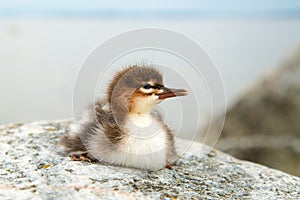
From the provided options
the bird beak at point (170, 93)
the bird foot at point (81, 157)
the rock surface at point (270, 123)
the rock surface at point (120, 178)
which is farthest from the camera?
the rock surface at point (270, 123)

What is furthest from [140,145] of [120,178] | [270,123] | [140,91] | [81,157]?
[270,123]

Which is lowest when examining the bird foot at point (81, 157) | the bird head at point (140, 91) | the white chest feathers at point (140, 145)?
the bird foot at point (81, 157)

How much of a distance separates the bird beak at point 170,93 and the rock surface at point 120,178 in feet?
1.81

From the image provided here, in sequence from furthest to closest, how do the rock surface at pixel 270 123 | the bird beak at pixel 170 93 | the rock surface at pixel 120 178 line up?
the rock surface at pixel 270 123 < the bird beak at pixel 170 93 < the rock surface at pixel 120 178

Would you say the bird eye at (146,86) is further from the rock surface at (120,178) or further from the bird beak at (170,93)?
the rock surface at (120,178)

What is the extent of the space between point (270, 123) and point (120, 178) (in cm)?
450

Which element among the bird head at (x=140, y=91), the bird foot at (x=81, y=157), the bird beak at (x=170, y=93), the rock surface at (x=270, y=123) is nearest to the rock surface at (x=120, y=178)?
the bird foot at (x=81, y=157)

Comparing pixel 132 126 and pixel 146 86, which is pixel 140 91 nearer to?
pixel 146 86

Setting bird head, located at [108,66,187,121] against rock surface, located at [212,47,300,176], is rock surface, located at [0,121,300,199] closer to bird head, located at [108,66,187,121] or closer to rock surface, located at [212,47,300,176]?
bird head, located at [108,66,187,121]

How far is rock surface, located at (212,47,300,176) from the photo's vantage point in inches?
269

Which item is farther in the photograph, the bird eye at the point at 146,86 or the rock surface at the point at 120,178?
the bird eye at the point at 146,86

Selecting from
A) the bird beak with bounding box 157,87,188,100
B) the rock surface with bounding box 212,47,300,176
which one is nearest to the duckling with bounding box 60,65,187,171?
the bird beak with bounding box 157,87,188,100

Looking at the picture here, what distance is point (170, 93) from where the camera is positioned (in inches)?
120

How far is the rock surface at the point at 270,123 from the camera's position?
6.83 meters
